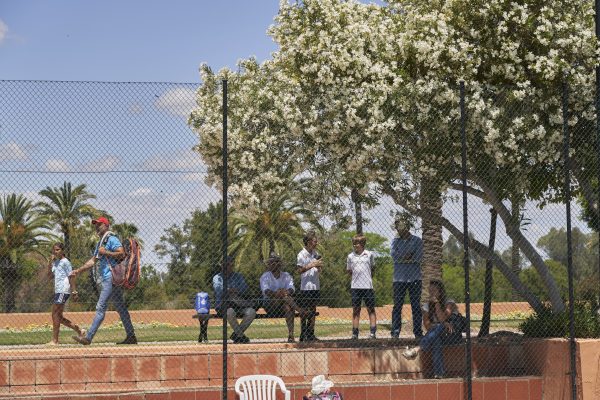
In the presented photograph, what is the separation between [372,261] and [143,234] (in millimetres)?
3282

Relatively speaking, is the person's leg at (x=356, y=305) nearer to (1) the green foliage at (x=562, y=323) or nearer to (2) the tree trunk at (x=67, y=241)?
(1) the green foliage at (x=562, y=323)

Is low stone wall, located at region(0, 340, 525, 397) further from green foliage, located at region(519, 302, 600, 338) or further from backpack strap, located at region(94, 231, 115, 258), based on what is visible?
backpack strap, located at region(94, 231, 115, 258)

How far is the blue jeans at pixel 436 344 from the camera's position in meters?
11.7

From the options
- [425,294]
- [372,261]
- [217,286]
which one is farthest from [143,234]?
[425,294]

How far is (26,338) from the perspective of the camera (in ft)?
38.3

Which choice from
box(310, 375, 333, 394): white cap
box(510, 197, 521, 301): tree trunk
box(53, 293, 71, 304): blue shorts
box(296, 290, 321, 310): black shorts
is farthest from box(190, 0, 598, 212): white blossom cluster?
box(310, 375, 333, 394): white cap

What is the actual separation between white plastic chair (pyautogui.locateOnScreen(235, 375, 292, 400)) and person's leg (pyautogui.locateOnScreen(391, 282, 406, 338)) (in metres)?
2.41

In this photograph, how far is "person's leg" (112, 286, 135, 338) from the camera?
1102cm

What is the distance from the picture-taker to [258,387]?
1056 centimetres

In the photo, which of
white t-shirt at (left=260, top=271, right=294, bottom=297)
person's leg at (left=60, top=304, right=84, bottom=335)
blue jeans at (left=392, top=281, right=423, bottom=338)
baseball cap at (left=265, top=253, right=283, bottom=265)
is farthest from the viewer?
blue jeans at (left=392, top=281, right=423, bottom=338)

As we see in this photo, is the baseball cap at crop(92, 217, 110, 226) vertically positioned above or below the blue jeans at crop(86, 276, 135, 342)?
above

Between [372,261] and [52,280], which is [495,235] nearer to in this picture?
[372,261]

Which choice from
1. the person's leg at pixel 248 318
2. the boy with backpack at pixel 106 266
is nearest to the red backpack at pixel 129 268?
the boy with backpack at pixel 106 266

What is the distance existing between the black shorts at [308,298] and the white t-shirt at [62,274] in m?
2.79
